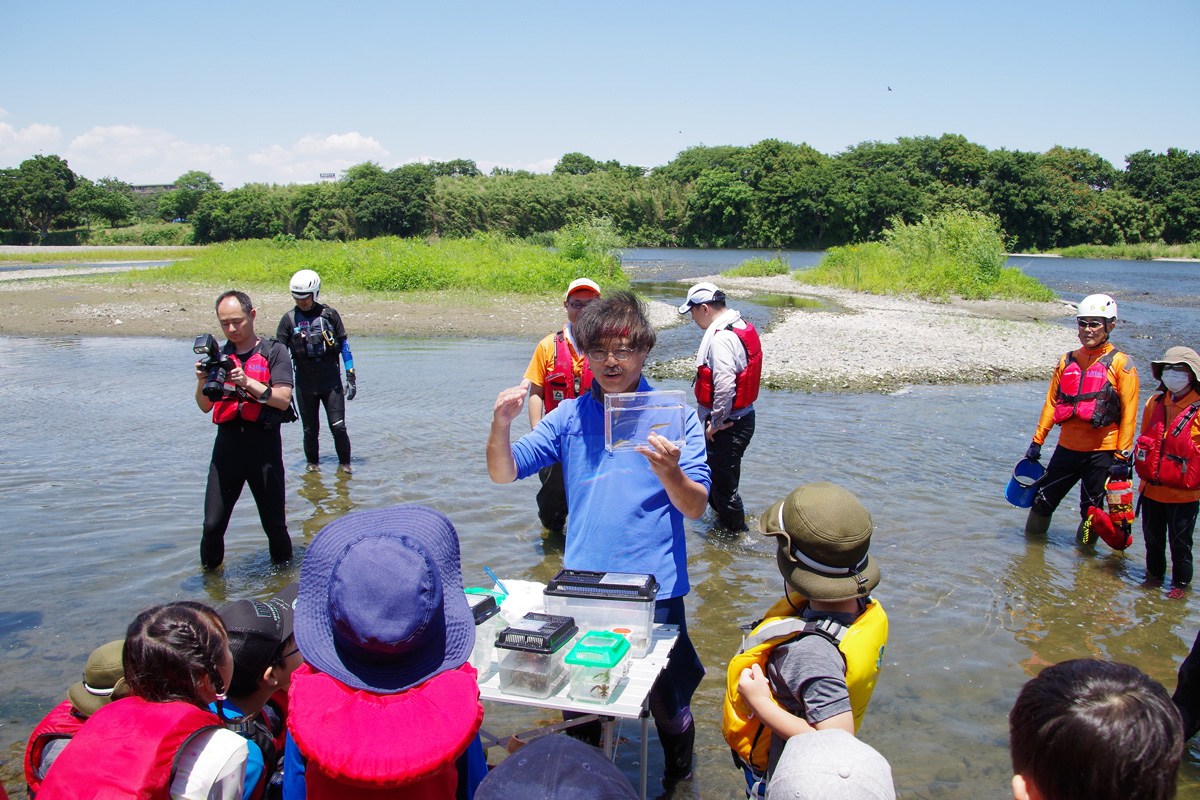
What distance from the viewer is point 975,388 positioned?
13.4m

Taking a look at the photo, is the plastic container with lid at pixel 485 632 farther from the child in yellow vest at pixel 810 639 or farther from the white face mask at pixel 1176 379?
the white face mask at pixel 1176 379

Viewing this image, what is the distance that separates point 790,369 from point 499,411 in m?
12.2

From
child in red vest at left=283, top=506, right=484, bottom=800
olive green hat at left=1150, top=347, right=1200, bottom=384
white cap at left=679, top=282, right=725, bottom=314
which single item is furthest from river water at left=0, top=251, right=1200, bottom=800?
child in red vest at left=283, top=506, right=484, bottom=800

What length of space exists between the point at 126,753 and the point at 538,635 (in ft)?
3.57

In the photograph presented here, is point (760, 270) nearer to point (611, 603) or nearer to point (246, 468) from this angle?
point (246, 468)

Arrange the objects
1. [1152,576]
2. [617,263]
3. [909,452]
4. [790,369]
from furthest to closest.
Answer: [617,263] → [790,369] → [909,452] → [1152,576]

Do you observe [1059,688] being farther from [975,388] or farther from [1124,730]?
[975,388]

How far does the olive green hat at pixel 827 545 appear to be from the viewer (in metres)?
2.18

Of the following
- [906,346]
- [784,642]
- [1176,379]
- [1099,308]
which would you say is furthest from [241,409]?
[906,346]

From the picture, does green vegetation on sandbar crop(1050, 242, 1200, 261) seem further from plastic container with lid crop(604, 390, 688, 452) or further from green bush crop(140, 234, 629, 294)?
plastic container with lid crop(604, 390, 688, 452)

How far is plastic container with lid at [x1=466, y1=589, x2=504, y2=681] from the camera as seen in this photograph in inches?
101

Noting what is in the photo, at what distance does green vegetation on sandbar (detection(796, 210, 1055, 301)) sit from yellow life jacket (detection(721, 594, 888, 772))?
91.7 ft

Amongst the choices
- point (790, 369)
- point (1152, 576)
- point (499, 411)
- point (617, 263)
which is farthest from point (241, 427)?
point (617, 263)

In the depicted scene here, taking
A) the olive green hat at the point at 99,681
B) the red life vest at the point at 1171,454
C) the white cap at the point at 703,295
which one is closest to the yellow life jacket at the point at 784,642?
the olive green hat at the point at 99,681
